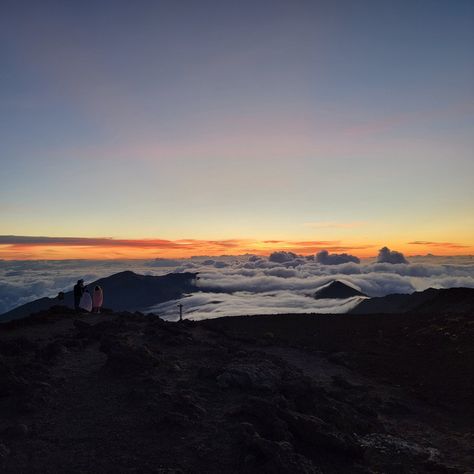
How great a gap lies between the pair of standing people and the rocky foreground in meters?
6.10

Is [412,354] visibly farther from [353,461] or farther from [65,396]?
[65,396]

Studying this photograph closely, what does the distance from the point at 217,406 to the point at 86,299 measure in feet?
68.1

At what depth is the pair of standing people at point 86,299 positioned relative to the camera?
32344 mm

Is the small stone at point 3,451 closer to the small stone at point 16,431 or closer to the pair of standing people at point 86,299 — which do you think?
the small stone at point 16,431

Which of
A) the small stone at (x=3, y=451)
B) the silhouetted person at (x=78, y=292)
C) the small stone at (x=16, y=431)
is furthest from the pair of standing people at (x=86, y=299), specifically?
the small stone at (x=3, y=451)

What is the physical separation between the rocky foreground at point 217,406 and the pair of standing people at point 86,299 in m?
6.10

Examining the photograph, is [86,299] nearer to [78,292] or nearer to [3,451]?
[78,292]

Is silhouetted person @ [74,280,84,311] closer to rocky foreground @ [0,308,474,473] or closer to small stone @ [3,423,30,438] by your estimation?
rocky foreground @ [0,308,474,473]

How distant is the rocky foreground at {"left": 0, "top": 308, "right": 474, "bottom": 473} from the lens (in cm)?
1148

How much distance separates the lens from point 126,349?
17828 millimetres

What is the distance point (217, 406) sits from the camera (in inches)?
584

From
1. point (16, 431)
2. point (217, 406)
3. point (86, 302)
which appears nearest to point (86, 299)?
point (86, 302)

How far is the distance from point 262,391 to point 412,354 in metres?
13.3

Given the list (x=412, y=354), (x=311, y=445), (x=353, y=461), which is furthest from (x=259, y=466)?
(x=412, y=354)
